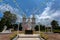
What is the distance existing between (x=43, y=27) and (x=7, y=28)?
35.0 feet

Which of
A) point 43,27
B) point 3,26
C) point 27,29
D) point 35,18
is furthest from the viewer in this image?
point 43,27

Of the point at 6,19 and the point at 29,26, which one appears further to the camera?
the point at 6,19

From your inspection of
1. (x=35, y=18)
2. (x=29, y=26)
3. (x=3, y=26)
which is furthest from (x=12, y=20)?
(x=29, y=26)

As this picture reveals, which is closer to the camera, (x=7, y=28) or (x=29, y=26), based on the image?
(x=29, y=26)

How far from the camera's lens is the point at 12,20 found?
176 feet

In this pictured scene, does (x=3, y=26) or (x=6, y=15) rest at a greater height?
(x=6, y=15)

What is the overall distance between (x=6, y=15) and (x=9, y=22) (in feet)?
8.70

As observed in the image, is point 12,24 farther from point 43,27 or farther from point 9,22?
point 43,27

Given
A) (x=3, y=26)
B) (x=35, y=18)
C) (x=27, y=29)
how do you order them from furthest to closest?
(x=3, y=26), (x=35, y=18), (x=27, y=29)

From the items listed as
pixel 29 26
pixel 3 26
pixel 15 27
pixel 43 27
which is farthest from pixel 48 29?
pixel 29 26

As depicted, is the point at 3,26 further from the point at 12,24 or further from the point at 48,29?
the point at 48,29

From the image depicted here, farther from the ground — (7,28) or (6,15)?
(6,15)

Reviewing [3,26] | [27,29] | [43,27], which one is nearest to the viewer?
[27,29]

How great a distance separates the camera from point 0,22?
4994cm
